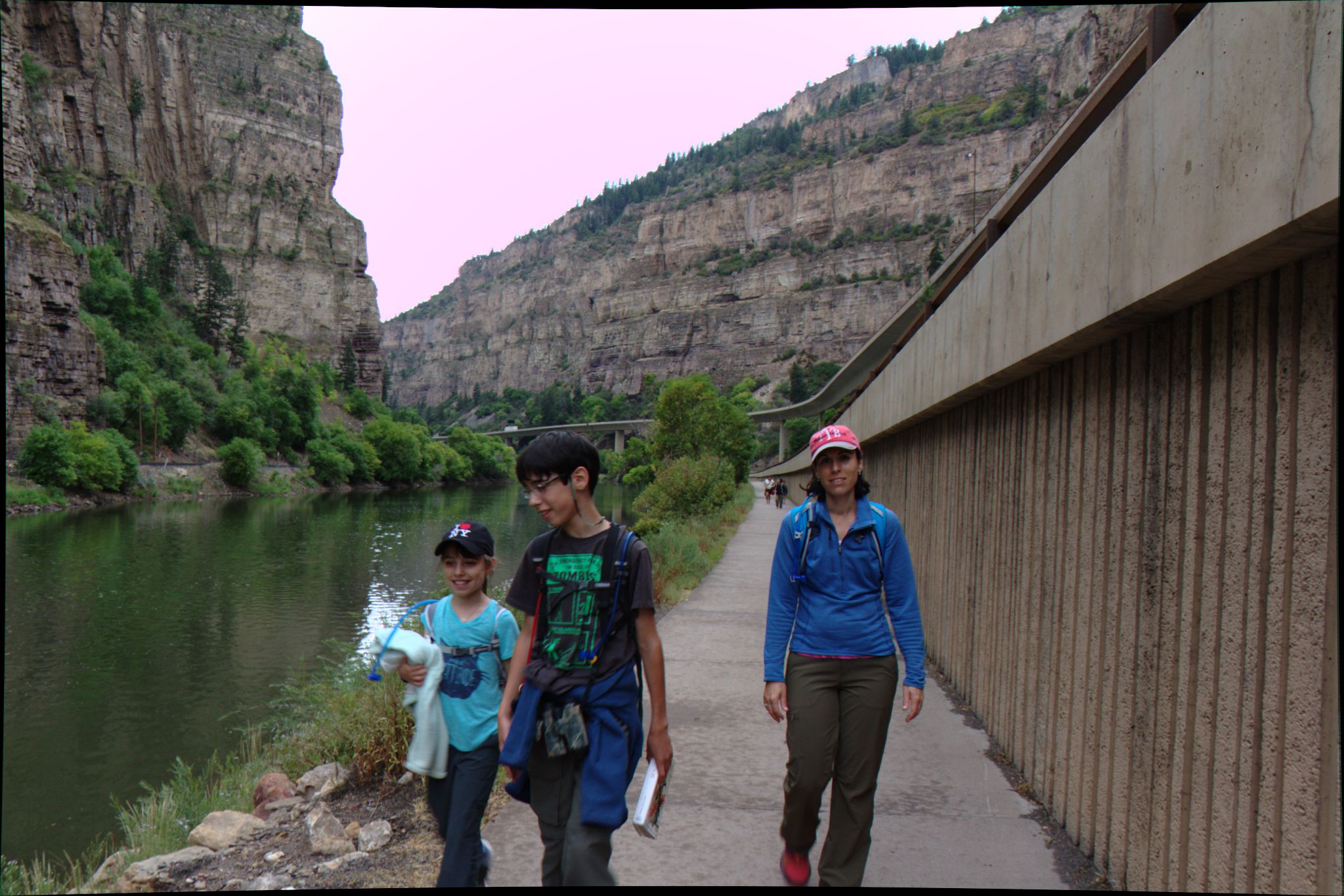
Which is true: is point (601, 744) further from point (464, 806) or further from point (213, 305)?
point (213, 305)

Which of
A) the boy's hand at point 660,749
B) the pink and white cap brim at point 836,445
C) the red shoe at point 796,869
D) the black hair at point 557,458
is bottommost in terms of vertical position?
the red shoe at point 796,869

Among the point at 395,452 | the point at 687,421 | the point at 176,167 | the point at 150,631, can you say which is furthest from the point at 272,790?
the point at 176,167

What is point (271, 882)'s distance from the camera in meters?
3.72

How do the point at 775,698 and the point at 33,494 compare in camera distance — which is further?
the point at 33,494

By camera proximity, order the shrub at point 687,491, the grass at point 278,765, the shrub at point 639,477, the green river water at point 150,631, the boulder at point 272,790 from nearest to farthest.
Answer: the grass at point 278,765, the boulder at point 272,790, the green river water at point 150,631, the shrub at point 687,491, the shrub at point 639,477

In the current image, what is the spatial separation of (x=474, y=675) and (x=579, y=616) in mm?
583

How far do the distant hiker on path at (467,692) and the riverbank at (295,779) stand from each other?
2.18 ft

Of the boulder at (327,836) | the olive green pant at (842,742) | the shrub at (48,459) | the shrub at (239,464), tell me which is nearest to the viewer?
the olive green pant at (842,742)

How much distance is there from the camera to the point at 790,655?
341cm

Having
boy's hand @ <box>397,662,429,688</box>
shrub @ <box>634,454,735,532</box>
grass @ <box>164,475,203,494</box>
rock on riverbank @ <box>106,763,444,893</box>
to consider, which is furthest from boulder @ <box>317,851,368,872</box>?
grass @ <box>164,475,203,494</box>

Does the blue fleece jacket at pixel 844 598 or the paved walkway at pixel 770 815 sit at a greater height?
the blue fleece jacket at pixel 844 598

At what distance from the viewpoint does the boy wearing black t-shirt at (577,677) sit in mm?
2672

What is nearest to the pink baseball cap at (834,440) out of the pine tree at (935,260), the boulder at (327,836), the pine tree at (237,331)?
the boulder at (327,836)

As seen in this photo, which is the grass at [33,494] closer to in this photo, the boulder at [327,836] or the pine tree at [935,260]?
the pine tree at [935,260]
